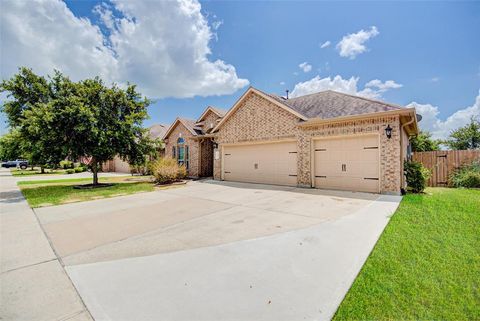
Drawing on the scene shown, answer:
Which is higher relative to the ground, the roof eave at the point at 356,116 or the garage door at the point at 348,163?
the roof eave at the point at 356,116

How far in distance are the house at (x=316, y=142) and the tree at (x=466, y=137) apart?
70.9 feet

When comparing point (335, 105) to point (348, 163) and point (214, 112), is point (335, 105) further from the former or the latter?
point (214, 112)

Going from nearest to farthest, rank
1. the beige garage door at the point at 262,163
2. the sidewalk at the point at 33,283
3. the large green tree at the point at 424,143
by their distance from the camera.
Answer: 1. the sidewalk at the point at 33,283
2. the beige garage door at the point at 262,163
3. the large green tree at the point at 424,143

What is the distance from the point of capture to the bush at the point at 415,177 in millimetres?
8789

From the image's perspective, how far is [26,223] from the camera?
5688 mm

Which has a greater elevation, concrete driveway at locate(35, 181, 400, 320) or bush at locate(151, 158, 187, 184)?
bush at locate(151, 158, 187, 184)

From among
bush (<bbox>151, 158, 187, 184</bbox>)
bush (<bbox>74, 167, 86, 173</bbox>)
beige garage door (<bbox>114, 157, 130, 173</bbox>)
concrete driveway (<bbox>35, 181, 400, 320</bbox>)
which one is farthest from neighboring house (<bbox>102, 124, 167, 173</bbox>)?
concrete driveway (<bbox>35, 181, 400, 320</bbox>)

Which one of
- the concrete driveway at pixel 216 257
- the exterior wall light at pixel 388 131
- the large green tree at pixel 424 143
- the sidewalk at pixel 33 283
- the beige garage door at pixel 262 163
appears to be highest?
the large green tree at pixel 424 143

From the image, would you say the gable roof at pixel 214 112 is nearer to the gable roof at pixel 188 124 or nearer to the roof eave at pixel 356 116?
the gable roof at pixel 188 124

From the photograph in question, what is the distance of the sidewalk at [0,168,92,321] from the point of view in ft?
7.61

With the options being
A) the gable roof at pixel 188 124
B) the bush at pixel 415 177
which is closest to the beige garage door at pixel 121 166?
the gable roof at pixel 188 124

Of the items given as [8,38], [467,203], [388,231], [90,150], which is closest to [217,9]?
[8,38]

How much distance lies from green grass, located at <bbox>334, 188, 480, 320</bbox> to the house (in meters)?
3.74

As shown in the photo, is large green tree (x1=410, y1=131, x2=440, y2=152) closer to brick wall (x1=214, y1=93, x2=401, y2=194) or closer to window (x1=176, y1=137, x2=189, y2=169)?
brick wall (x1=214, y1=93, x2=401, y2=194)
